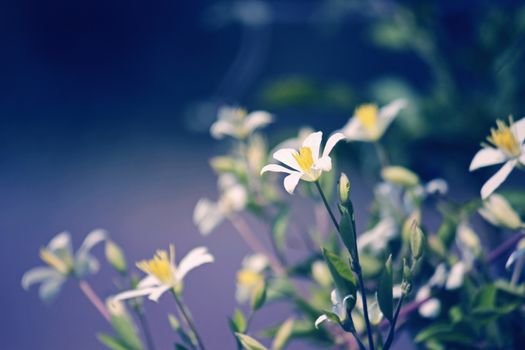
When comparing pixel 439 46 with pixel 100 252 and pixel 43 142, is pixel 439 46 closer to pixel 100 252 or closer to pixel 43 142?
pixel 100 252

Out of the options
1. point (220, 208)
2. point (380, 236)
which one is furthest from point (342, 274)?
point (220, 208)

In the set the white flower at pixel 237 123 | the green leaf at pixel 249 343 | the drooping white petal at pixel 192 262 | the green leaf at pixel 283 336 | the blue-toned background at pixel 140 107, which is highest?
the blue-toned background at pixel 140 107

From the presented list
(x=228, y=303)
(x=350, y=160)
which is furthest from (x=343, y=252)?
(x=228, y=303)

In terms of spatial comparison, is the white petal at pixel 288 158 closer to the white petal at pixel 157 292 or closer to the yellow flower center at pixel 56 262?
the white petal at pixel 157 292

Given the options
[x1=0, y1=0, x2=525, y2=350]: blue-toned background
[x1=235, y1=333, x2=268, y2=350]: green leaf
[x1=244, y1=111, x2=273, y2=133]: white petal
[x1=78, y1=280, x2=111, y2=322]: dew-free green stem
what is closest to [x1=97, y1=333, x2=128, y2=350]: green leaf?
[x1=78, y1=280, x2=111, y2=322]: dew-free green stem

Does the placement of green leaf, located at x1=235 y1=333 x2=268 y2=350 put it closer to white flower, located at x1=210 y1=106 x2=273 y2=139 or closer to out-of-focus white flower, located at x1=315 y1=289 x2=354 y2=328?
out-of-focus white flower, located at x1=315 y1=289 x2=354 y2=328

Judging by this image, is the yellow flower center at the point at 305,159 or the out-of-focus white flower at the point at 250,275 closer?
the yellow flower center at the point at 305,159

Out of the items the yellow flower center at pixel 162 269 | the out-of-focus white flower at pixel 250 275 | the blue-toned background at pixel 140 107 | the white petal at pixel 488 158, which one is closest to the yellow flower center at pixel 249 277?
the out-of-focus white flower at pixel 250 275
